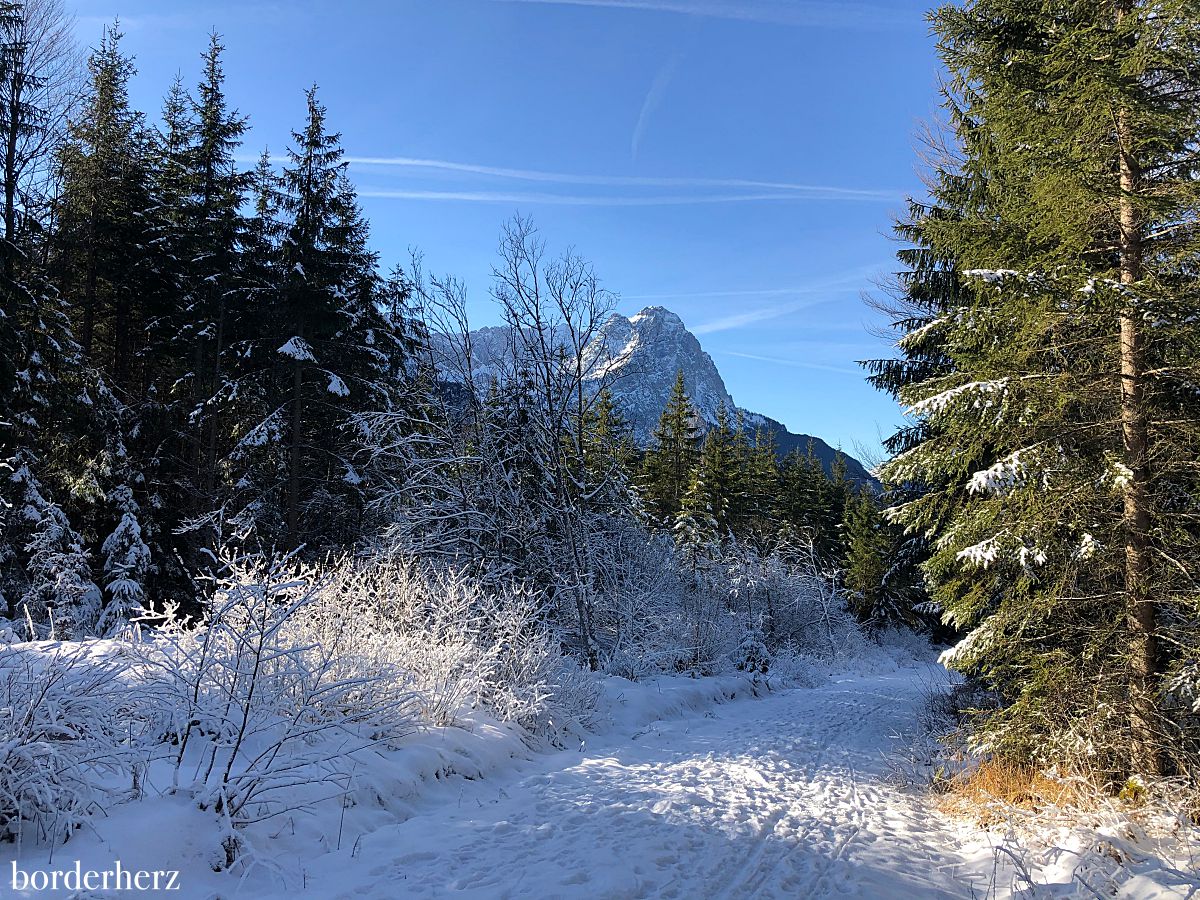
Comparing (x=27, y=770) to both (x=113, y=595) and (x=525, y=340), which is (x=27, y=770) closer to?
(x=525, y=340)

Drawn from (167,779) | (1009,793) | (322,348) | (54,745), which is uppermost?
(322,348)

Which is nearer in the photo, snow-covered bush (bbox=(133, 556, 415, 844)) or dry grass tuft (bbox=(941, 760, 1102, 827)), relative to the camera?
snow-covered bush (bbox=(133, 556, 415, 844))

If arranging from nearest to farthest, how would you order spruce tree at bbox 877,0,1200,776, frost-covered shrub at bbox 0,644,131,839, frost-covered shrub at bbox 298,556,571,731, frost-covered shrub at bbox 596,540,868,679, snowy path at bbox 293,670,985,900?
frost-covered shrub at bbox 0,644,131,839
snowy path at bbox 293,670,985,900
spruce tree at bbox 877,0,1200,776
frost-covered shrub at bbox 298,556,571,731
frost-covered shrub at bbox 596,540,868,679

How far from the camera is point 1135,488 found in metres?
5.88

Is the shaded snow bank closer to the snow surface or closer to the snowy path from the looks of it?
the snow surface

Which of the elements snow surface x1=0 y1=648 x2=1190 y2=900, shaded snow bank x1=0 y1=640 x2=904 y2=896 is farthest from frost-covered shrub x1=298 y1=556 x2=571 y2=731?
shaded snow bank x1=0 y1=640 x2=904 y2=896

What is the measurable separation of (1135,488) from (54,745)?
8.56 meters

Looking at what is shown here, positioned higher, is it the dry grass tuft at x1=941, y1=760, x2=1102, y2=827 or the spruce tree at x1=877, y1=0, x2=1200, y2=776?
the spruce tree at x1=877, y1=0, x2=1200, y2=776

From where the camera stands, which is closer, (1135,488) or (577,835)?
(577,835)

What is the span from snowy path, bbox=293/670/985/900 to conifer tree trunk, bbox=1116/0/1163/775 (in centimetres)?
209

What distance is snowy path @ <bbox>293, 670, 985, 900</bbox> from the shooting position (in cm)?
433

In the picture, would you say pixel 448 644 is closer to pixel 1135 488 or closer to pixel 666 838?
pixel 666 838

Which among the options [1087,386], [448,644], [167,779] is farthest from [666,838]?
[1087,386]

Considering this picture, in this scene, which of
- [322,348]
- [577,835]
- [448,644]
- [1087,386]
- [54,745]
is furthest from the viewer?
[322,348]
